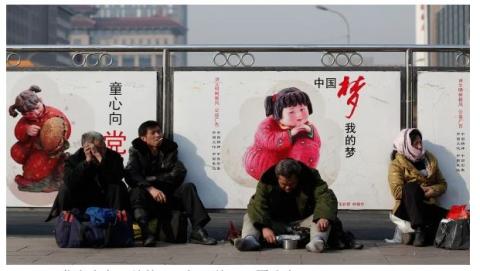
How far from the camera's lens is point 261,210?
29.7 ft

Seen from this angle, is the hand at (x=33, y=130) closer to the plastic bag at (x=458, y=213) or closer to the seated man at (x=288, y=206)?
the seated man at (x=288, y=206)

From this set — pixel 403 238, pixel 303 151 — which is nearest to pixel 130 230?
pixel 303 151

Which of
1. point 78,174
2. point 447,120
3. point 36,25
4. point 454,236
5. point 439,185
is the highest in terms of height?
point 36,25

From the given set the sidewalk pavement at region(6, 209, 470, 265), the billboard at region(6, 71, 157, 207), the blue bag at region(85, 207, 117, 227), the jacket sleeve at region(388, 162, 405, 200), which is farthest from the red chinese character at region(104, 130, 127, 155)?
the jacket sleeve at region(388, 162, 405, 200)

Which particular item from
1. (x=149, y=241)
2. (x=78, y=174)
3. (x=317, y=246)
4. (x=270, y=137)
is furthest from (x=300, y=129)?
(x=78, y=174)

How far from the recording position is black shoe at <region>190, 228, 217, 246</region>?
9.51m

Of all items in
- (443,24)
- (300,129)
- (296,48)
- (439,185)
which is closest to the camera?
(439,185)

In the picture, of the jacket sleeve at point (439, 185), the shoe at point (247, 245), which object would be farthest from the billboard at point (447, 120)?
the shoe at point (247, 245)

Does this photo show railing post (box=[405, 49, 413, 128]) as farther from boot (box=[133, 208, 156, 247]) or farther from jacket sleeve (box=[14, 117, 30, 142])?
jacket sleeve (box=[14, 117, 30, 142])

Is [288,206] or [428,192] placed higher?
[428,192]

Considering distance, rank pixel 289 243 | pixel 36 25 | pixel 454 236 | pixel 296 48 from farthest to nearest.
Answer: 1. pixel 36 25
2. pixel 296 48
3. pixel 454 236
4. pixel 289 243

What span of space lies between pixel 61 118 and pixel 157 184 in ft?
5.11

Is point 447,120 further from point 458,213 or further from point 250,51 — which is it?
point 250,51

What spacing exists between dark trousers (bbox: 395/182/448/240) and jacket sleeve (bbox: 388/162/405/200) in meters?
0.11
